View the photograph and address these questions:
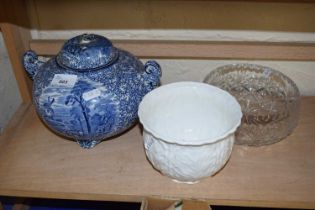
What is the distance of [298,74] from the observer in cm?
81

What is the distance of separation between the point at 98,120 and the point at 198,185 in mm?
184

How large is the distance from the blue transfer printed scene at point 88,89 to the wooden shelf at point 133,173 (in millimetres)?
59

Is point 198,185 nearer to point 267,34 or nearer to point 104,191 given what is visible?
point 104,191

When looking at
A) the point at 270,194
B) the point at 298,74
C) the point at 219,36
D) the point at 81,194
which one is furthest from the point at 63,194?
the point at 298,74

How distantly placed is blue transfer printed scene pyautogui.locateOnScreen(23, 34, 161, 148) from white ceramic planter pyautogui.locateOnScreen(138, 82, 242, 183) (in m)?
0.04

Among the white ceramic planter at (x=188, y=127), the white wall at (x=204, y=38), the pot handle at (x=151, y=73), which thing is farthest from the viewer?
the white wall at (x=204, y=38)

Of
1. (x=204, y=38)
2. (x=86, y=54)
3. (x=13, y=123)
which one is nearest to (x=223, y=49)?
(x=204, y=38)

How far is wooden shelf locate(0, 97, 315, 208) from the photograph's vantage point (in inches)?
22.3

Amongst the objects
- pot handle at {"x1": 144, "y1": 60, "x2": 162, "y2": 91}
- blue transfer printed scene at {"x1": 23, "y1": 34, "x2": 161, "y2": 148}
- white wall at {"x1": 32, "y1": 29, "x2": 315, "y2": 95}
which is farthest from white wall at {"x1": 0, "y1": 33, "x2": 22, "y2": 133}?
pot handle at {"x1": 144, "y1": 60, "x2": 162, "y2": 91}

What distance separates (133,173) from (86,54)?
0.20 metres

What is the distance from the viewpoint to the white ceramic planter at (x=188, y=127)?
0.51 m

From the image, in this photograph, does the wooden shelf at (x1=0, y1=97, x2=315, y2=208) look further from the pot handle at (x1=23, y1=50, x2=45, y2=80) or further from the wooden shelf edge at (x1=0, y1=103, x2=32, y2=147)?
the pot handle at (x1=23, y1=50, x2=45, y2=80)

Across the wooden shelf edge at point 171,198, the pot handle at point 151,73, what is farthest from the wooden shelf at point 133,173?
the pot handle at point 151,73

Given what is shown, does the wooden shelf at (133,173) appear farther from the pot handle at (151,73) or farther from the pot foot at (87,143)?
the pot handle at (151,73)
